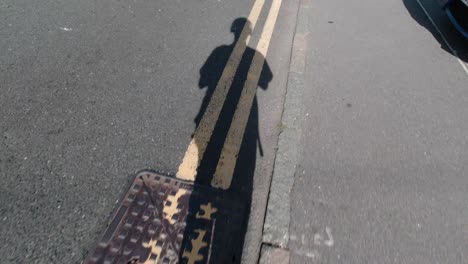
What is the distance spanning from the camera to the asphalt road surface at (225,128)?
2064 mm

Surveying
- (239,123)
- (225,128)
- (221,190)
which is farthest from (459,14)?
(221,190)

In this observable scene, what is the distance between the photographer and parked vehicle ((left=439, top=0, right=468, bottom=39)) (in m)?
4.45

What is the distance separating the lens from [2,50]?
3.29m

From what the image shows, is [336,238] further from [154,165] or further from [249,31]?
[249,31]

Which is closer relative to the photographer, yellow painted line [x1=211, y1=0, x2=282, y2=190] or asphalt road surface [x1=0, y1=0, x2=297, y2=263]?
asphalt road surface [x1=0, y1=0, x2=297, y2=263]

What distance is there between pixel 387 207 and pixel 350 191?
30 cm

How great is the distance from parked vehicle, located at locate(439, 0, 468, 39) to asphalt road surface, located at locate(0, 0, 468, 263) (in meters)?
0.48

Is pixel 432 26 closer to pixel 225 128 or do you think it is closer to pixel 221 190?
pixel 225 128

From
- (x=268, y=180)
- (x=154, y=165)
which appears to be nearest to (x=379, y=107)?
(x=268, y=180)

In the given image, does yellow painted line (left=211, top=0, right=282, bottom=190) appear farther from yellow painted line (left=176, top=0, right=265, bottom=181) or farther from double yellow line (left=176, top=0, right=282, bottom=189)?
yellow painted line (left=176, top=0, right=265, bottom=181)

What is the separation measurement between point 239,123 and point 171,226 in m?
1.20

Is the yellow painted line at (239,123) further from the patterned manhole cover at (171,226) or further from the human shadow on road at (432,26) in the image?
the human shadow on road at (432,26)

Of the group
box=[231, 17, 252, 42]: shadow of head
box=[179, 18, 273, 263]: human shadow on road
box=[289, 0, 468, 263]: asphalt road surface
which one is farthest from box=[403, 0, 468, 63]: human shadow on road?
box=[179, 18, 273, 263]: human shadow on road

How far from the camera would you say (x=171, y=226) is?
2021 mm
